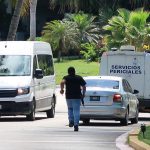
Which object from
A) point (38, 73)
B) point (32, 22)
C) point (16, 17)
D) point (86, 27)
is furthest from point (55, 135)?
point (86, 27)

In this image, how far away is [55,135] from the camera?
2470 centimetres

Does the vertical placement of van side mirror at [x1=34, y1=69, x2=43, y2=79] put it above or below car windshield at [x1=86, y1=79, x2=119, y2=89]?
above

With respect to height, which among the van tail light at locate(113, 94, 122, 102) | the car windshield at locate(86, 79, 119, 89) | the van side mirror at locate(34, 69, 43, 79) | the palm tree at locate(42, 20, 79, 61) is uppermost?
the palm tree at locate(42, 20, 79, 61)

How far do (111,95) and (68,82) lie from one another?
3.00 meters

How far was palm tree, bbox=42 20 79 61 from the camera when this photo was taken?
67.6 m

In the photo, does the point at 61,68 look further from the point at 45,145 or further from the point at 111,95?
the point at 45,145

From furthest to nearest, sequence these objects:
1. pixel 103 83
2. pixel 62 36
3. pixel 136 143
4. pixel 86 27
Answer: pixel 86 27 → pixel 62 36 → pixel 103 83 → pixel 136 143

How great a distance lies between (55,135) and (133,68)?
10.8 m

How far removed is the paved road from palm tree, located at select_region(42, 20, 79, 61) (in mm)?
34996

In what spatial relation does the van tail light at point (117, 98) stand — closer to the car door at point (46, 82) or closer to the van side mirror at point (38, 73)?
the van side mirror at point (38, 73)

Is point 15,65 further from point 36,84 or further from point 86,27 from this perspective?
point 86,27

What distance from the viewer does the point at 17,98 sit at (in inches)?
1205

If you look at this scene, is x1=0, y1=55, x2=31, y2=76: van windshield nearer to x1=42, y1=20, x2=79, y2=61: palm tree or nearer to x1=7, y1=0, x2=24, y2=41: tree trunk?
x1=7, y1=0, x2=24, y2=41: tree trunk

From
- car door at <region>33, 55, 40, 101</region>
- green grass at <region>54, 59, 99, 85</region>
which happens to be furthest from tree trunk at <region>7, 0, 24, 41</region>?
green grass at <region>54, 59, 99, 85</region>
